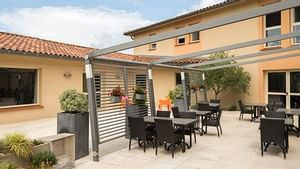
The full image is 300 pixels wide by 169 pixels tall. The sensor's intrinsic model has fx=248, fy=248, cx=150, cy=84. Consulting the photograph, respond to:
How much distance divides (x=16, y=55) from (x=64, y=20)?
9287 mm

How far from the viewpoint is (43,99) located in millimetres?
12070

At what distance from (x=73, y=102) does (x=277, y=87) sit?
12.6 m

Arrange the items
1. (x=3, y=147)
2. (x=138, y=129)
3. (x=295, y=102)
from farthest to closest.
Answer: (x=295, y=102), (x=138, y=129), (x=3, y=147)

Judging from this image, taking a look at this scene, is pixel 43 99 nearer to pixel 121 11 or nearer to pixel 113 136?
pixel 113 136

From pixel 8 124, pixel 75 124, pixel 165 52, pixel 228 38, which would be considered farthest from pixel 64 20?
pixel 75 124

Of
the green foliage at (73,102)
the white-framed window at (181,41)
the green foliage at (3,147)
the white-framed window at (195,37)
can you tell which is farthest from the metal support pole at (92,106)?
the white-framed window at (181,41)

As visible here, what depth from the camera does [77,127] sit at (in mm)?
5926

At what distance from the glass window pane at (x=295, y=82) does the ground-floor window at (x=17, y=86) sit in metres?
13.6

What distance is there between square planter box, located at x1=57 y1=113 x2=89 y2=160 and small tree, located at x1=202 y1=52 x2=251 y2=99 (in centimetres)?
1041

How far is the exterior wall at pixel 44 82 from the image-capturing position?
34.8 feet

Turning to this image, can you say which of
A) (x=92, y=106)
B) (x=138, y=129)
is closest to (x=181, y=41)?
(x=138, y=129)

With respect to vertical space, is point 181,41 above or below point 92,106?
above

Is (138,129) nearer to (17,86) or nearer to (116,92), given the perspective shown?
(116,92)

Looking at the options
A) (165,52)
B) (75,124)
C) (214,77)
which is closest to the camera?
(75,124)
